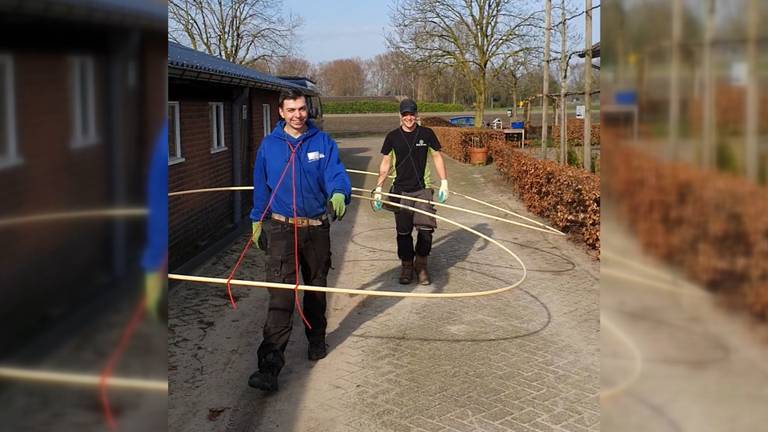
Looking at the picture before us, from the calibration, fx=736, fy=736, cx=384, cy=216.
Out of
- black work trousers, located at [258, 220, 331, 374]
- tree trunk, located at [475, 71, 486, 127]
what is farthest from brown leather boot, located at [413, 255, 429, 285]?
tree trunk, located at [475, 71, 486, 127]

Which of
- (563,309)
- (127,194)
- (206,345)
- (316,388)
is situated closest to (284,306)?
(316,388)

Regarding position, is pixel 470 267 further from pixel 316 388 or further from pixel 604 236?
pixel 604 236

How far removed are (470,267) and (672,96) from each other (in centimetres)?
791

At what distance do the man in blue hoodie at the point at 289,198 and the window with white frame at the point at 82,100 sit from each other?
3862mm

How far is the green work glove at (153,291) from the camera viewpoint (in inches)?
27.4

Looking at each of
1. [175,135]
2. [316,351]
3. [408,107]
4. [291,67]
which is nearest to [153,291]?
[316,351]

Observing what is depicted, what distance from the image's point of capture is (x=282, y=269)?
4617mm

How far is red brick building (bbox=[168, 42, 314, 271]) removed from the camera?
A: 27.4 ft

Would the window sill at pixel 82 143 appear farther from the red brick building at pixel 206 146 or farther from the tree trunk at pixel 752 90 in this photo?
the red brick building at pixel 206 146

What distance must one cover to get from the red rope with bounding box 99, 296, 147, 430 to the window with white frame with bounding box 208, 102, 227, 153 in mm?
10292

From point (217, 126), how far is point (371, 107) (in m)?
59.4

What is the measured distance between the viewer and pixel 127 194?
0.68 meters

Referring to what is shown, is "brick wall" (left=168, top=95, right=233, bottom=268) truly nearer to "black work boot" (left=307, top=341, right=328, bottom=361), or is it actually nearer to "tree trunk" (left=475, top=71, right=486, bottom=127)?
"black work boot" (left=307, top=341, right=328, bottom=361)

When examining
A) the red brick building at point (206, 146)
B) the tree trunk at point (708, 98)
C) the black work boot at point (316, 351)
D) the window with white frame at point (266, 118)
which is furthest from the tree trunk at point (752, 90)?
the window with white frame at point (266, 118)
